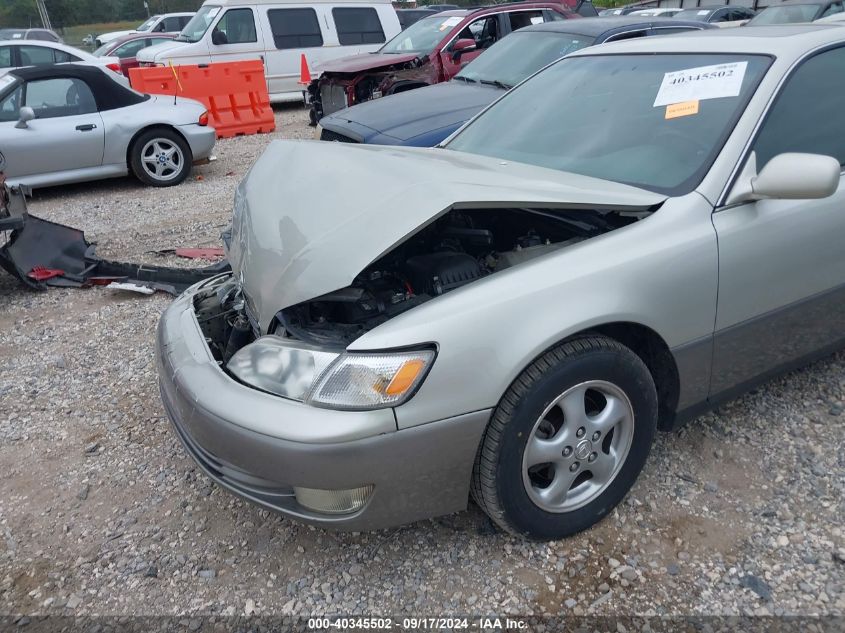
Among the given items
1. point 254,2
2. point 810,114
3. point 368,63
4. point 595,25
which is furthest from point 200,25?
point 810,114

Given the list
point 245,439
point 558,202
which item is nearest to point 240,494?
point 245,439

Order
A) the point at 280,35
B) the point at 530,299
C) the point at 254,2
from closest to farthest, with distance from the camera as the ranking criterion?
the point at 530,299 → the point at 254,2 → the point at 280,35

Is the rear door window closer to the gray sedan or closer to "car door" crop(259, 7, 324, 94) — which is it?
"car door" crop(259, 7, 324, 94)

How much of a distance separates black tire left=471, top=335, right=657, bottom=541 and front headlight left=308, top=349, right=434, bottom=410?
30cm

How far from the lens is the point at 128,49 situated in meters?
17.2

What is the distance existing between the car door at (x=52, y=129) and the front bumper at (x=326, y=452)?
630cm

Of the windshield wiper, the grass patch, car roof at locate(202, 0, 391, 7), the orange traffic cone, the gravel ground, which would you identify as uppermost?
the grass patch

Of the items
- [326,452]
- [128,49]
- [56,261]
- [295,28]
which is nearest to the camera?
[326,452]

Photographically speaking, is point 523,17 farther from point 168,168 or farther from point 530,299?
point 530,299

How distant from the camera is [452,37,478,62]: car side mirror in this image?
853 cm

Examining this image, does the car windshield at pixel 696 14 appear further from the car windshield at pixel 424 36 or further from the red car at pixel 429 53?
the car windshield at pixel 424 36

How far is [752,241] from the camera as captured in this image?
249 centimetres

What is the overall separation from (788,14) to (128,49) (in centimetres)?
1496

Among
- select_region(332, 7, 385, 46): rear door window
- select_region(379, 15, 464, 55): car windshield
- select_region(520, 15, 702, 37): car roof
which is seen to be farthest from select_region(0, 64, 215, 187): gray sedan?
select_region(332, 7, 385, 46): rear door window
